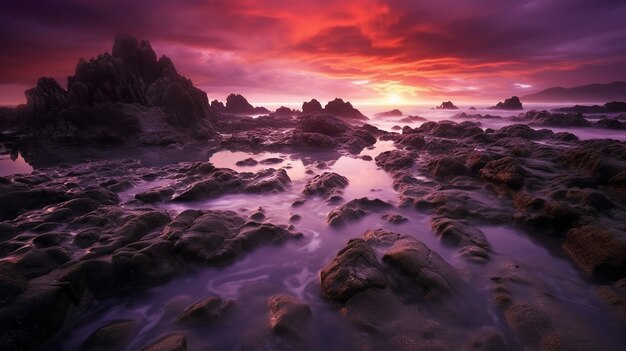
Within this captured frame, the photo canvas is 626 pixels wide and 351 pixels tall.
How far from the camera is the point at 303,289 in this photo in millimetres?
6293

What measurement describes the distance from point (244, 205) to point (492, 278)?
8260mm

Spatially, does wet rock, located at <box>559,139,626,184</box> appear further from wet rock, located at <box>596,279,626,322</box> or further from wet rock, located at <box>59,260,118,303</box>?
wet rock, located at <box>59,260,118,303</box>

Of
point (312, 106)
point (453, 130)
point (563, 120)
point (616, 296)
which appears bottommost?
point (616, 296)

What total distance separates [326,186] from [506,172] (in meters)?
7.51

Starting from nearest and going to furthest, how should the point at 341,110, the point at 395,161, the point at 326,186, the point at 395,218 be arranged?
1. the point at 395,218
2. the point at 326,186
3. the point at 395,161
4. the point at 341,110

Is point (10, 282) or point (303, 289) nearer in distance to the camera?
point (10, 282)

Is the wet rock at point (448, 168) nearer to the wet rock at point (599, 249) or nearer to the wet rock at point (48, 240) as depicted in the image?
the wet rock at point (599, 249)

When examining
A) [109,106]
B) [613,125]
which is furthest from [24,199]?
[613,125]

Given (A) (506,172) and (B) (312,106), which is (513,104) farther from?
(A) (506,172)

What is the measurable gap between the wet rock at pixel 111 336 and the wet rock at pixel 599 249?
9.62m

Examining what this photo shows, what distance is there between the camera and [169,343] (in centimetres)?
446

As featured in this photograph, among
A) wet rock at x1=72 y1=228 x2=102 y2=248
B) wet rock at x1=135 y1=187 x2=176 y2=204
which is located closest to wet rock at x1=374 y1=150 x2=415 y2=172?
wet rock at x1=135 y1=187 x2=176 y2=204

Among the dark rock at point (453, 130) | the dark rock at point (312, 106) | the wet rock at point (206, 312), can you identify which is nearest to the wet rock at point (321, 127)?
the dark rock at point (453, 130)

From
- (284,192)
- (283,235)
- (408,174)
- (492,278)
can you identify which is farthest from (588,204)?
(284,192)
